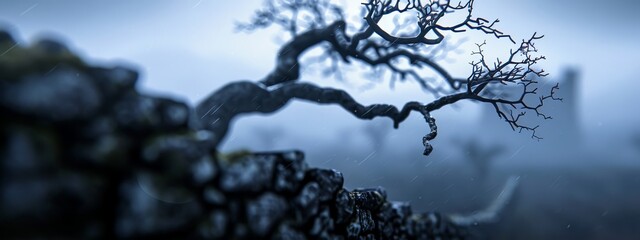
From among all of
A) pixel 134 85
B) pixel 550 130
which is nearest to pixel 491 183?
pixel 134 85

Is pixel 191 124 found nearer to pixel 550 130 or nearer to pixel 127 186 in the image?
pixel 127 186

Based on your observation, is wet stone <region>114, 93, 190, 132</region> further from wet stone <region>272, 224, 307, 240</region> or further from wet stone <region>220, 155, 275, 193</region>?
wet stone <region>272, 224, 307, 240</region>

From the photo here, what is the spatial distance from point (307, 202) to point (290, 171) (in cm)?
32

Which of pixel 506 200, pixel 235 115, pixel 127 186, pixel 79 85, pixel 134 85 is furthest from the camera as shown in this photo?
pixel 506 200

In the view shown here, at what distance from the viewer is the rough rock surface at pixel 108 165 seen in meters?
1.75

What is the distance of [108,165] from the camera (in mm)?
1981

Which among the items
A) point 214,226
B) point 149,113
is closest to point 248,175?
point 214,226

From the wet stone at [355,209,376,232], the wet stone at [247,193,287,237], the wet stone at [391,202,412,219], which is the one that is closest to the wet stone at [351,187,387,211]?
the wet stone at [355,209,376,232]

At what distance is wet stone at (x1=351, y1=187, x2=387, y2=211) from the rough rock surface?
6.38 feet

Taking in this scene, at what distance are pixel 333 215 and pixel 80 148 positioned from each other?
240 centimetres

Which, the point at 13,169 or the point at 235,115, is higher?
the point at 235,115

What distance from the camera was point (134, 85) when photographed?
2197 mm

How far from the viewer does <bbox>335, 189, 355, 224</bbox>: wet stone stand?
3.90m

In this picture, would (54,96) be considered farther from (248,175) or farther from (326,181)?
(326,181)
